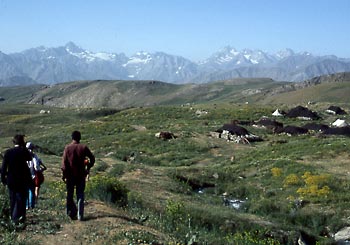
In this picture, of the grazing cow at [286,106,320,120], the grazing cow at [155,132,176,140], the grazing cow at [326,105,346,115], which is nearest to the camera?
the grazing cow at [155,132,176,140]

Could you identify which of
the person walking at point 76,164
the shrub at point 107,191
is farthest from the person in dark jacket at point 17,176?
the shrub at point 107,191

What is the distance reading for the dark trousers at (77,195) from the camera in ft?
42.7

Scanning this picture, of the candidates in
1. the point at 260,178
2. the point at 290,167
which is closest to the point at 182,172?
the point at 260,178

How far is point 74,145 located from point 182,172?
56.3 feet

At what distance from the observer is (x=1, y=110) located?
122000 millimetres

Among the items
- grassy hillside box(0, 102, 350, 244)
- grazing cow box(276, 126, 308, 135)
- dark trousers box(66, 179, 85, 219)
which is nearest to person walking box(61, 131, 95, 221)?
dark trousers box(66, 179, 85, 219)

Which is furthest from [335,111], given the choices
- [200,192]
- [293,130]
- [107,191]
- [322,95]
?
[322,95]

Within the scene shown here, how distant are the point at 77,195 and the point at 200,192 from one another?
49.1 feet

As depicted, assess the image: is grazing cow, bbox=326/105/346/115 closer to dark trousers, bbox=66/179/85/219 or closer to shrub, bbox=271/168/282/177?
shrub, bbox=271/168/282/177

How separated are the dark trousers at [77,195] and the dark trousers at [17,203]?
115cm

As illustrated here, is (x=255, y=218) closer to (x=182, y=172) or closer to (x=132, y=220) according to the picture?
(x=132, y=220)

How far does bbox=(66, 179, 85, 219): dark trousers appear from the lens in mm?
13023

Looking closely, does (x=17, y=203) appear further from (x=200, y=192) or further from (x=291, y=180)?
(x=291, y=180)

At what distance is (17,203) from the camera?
1256 cm
